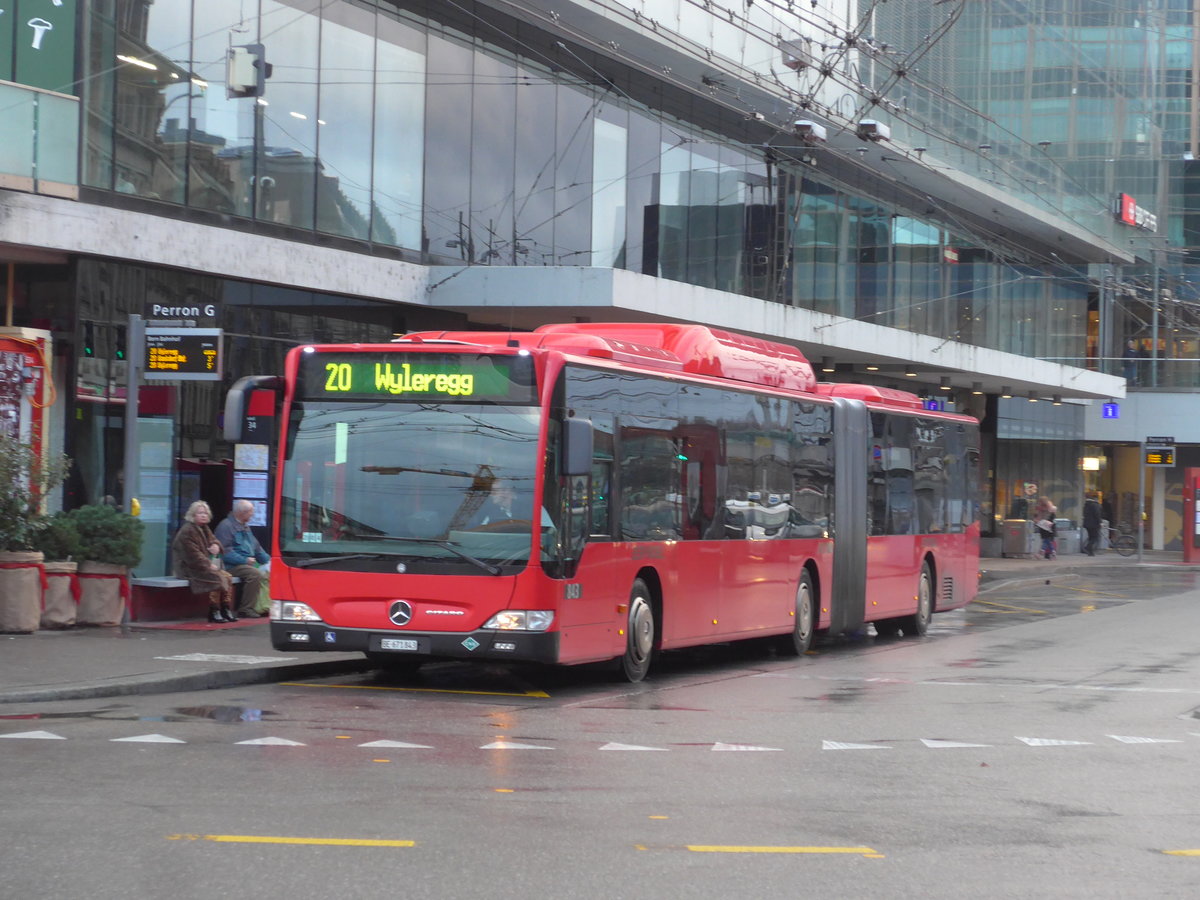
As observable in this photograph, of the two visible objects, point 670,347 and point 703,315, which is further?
point 703,315

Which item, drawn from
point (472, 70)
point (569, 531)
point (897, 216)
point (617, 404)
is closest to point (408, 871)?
point (569, 531)

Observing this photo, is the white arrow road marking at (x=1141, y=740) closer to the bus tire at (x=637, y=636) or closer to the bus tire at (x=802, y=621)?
the bus tire at (x=637, y=636)

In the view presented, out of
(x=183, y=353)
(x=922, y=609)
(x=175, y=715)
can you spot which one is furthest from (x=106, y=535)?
(x=922, y=609)

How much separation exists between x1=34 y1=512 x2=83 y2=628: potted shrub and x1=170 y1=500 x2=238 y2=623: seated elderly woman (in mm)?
1504

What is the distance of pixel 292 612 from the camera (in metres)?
14.3

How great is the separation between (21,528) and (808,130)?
20867 millimetres

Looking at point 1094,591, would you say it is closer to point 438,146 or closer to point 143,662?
point 438,146

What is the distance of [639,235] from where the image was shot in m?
32.3

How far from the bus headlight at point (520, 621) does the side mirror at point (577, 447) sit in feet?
3.84

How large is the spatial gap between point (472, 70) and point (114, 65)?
760 cm

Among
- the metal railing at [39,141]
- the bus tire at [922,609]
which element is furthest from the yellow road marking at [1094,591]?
the metal railing at [39,141]

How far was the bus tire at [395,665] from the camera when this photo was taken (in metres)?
15.8

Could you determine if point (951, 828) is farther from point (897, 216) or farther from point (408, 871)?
point (897, 216)

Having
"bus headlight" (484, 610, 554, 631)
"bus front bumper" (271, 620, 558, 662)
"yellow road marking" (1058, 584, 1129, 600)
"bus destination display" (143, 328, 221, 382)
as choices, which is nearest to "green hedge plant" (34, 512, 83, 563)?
"bus destination display" (143, 328, 221, 382)
